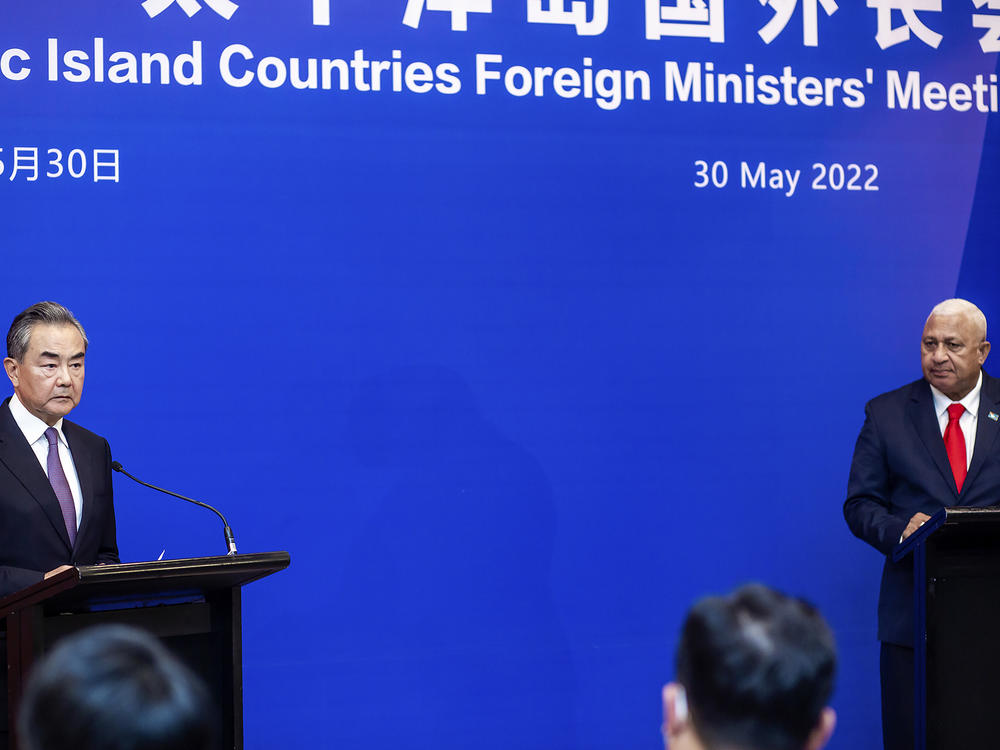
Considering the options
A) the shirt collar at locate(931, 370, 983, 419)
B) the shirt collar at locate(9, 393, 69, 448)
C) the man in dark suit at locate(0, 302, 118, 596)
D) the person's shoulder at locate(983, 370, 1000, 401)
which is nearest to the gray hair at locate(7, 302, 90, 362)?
the man in dark suit at locate(0, 302, 118, 596)

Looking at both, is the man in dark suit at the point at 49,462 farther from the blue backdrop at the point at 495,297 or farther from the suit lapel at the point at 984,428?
the suit lapel at the point at 984,428

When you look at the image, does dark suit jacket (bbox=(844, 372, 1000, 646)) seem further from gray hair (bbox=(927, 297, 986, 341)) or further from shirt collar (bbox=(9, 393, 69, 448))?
shirt collar (bbox=(9, 393, 69, 448))

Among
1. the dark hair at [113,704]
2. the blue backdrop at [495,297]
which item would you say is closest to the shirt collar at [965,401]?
the blue backdrop at [495,297]

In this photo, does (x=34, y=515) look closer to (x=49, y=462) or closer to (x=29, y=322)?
(x=49, y=462)

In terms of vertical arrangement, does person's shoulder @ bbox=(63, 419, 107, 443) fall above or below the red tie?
above

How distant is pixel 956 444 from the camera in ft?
10.6

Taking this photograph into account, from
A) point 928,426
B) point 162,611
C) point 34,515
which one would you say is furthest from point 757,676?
point 928,426

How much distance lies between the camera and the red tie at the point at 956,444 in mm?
3188

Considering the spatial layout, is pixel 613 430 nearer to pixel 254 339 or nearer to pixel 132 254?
pixel 254 339

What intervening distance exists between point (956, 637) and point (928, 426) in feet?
2.40

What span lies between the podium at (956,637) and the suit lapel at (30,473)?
2099 mm

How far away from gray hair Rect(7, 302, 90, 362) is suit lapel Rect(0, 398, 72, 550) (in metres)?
0.23

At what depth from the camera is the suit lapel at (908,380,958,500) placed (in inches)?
124

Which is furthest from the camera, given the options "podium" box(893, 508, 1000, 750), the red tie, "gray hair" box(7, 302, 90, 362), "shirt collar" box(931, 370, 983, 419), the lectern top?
"shirt collar" box(931, 370, 983, 419)
